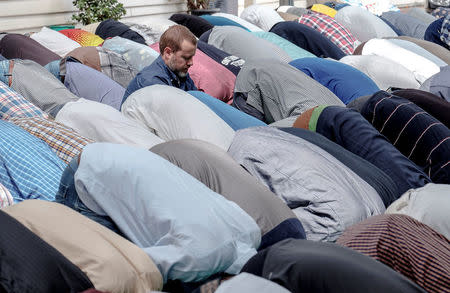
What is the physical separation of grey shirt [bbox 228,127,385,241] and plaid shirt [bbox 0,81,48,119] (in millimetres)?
1059

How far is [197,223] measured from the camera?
197 cm

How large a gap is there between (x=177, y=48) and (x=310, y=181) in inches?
60.9

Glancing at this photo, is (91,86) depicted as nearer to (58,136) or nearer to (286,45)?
(58,136)

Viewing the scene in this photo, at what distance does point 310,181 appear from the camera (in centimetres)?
254

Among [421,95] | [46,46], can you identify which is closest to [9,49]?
[46,46]

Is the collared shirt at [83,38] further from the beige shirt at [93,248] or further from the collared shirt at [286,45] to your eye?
the beige shirt at [93,248]

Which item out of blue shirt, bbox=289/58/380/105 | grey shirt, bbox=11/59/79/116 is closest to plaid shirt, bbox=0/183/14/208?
grey shirt, bbox=11/59/79/116

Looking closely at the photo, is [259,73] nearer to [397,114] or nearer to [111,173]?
[397,114]

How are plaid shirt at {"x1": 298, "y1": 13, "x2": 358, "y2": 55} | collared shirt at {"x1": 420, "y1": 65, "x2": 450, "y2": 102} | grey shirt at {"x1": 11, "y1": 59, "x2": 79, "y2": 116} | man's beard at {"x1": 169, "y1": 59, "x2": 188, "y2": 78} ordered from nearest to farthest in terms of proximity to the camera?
grey shirt at {"x1": 11, "y1": 59, "x2": 79, "y2": 116}, man's beard at {"x1": 169, "y1": 59, "x2": 188, "y2": 78}, collared shirt at {"x1": 420, "y1": 65, "x2": 450, "y2": 102}, plaid shirt at {"x1": 298, "y1": 13, "x2": 358, "y2": 55}

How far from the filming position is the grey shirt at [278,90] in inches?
148

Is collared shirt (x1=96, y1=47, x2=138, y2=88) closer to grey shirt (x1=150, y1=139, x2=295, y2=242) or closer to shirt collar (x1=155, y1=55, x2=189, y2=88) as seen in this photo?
shirt collar (x1=155, y1=55, x2=189, y2=88)

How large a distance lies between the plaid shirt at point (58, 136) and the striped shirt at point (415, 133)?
57.0 inches

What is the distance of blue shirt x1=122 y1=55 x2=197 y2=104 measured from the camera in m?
3.72

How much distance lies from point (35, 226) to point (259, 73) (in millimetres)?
2300
